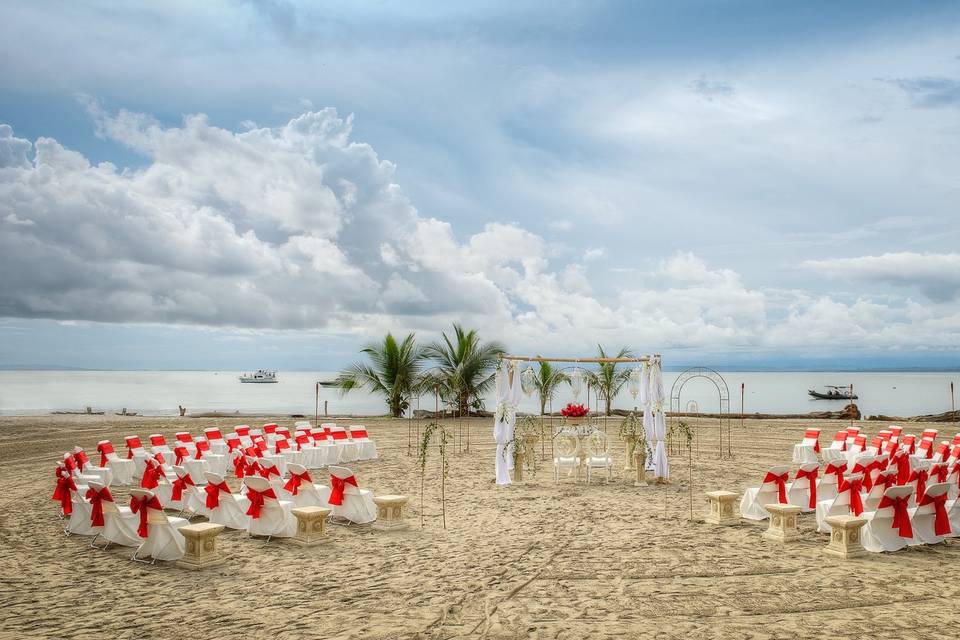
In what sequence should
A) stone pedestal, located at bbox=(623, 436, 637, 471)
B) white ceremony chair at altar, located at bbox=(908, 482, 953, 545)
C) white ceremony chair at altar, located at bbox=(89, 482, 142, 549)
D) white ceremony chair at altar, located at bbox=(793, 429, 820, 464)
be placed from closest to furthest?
white ceremony chair at altar, located at bbox=(89, 482, 142, 549) < white ceremony chair at altar, located at bbox=(908, 482, 953, 545) < stone pedestal, located at bbox=(623, 436, 637, 471) < white ceremony chair at altar, located at bbox=(793, 429, 820, 464)

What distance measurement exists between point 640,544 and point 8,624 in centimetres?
633

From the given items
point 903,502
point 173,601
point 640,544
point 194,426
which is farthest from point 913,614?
point 194,426

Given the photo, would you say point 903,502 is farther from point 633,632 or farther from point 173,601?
point 173,601

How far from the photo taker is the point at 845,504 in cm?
812

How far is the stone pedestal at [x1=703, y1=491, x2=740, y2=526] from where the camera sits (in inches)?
345

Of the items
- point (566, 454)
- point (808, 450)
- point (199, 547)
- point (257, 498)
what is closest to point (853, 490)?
point (566, 454)

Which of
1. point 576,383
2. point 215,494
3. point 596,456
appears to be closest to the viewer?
point 215,494

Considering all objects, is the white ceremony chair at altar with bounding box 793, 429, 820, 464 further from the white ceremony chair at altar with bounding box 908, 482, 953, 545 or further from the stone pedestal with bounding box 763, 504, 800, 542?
the stone pedestal with bounding box 763, 504, 800, 542

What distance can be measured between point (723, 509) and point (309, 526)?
5.55m

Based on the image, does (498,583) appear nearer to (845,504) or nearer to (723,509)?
(723,509)

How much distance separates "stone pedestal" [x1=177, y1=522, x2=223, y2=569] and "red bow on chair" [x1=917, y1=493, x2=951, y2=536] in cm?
834

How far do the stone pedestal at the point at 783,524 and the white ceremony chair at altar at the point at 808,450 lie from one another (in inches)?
294

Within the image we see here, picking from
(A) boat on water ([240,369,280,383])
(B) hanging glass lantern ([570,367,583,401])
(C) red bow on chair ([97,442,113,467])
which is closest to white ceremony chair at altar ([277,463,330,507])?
(C) red bow on chair ([97,442,113,467])

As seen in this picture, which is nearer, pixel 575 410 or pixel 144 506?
pixel 144 506
